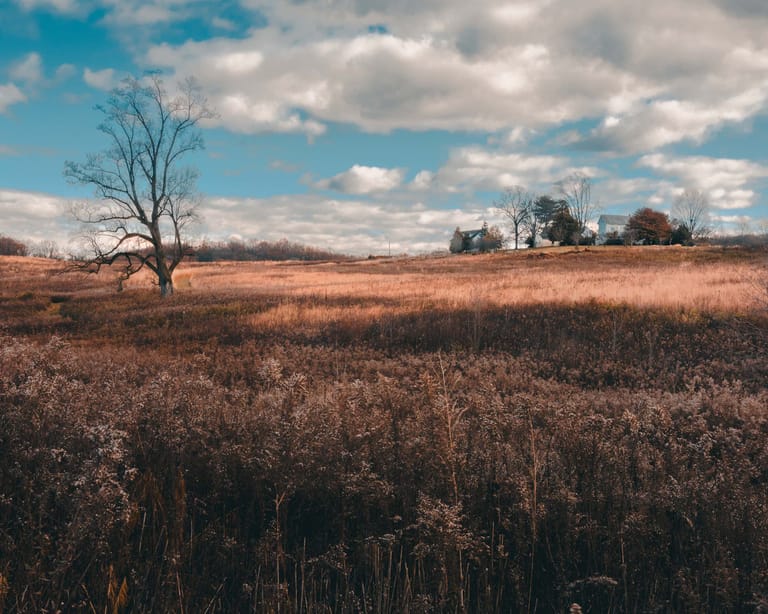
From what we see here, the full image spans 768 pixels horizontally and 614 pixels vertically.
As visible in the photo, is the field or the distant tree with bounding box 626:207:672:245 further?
the distant tree with bounding box 626:207:672:245

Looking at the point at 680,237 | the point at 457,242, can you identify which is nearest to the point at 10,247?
the point at 457,242

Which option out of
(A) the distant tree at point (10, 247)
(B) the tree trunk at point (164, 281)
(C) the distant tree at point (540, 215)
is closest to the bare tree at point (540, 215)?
(C) the distant tree at point (540, 215)

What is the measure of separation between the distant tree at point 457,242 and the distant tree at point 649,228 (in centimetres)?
3236

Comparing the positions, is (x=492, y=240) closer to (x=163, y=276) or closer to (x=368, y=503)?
(x=163, y=276)

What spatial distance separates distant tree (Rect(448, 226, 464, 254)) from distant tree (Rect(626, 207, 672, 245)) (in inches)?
1274

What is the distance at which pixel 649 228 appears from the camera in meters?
75.3

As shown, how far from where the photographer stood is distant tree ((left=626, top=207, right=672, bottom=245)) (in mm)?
75562

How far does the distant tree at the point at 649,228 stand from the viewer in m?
75.6

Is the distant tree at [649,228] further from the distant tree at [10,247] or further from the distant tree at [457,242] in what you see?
the distant tree at [10,247]

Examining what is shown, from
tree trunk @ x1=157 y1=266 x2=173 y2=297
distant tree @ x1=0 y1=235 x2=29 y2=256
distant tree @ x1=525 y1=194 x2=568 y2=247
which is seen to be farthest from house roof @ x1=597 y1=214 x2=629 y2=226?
distant tree @ x1=0 y1=235 x2=29 y2=256

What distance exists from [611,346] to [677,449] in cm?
665

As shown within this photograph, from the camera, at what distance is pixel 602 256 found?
5462cm

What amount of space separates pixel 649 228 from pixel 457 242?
3712 cm

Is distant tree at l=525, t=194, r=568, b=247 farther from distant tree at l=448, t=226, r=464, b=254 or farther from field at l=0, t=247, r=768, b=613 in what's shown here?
field at l=0, t=247, r=768, b=613
